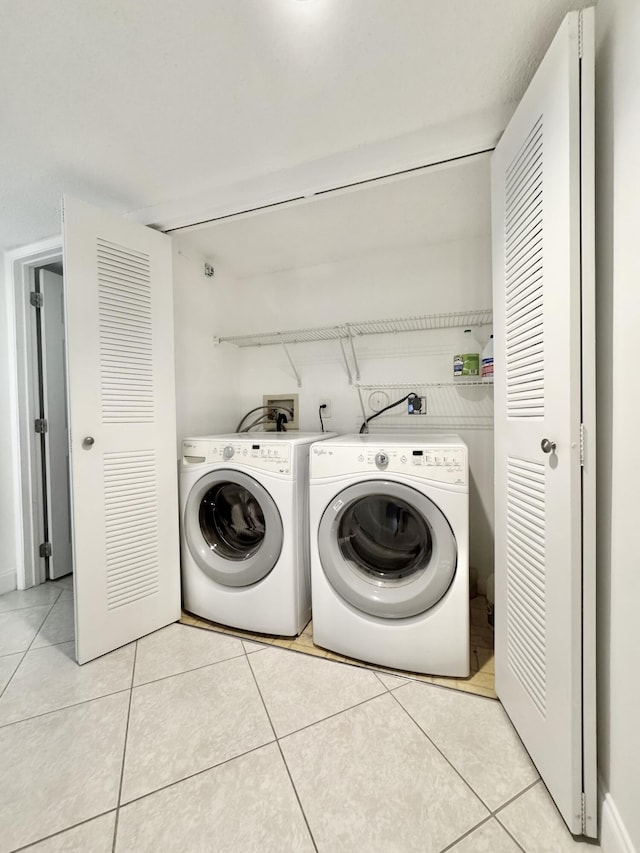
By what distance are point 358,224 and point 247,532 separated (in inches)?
68.0

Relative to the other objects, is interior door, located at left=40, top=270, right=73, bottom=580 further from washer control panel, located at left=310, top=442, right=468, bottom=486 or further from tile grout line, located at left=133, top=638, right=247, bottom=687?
washer control panel, located at left=310, top=442, right=468, bottom=486

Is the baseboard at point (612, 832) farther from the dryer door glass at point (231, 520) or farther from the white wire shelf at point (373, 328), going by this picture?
the white wire shelf at point (373, 328)

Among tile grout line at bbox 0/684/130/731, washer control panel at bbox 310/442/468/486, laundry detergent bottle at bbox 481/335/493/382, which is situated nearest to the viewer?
tile grout line at bbox 0/684/130/731

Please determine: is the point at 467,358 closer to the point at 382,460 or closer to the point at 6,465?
the point at 382,460

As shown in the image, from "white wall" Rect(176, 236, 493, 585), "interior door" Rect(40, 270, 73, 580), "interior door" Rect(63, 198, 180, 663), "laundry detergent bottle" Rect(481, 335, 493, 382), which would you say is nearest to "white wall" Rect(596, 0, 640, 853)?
"laundry detergent bottle" Rect(481, 335, 493, 382)

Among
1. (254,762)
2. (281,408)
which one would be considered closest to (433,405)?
(281,408)

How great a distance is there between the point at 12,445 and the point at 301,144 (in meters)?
2.40

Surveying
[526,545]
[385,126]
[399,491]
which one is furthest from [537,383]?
[385,126]

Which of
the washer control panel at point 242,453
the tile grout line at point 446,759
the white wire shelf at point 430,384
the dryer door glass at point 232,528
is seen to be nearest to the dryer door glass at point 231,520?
the dryer door glass at point 232,528

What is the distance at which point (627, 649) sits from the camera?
728 mm

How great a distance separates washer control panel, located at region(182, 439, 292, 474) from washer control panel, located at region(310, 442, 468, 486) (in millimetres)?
150

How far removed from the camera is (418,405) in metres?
2.06

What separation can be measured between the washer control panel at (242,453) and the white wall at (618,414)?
1.09 m

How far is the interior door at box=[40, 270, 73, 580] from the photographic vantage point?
7.41ft
